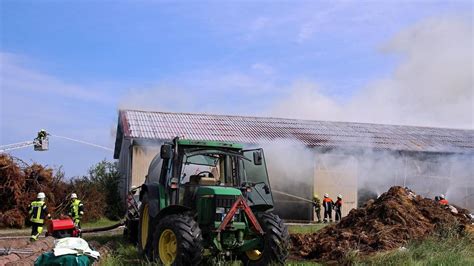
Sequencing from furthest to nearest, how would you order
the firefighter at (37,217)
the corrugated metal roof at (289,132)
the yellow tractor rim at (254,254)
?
the corrugated metal roof at (289,132) < the firefighter at (37,217) < the yellow tractor rim at (254,254)

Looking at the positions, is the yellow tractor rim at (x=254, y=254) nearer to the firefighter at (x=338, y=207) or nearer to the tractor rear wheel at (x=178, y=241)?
the tractor rear wheel at (x=178, y=241)

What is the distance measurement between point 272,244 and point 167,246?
1.84 meters

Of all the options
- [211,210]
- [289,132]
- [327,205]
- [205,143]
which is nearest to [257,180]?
[205,143]

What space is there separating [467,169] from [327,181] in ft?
22.4

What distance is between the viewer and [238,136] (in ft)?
89.2

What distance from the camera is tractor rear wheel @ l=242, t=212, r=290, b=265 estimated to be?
9695 mm

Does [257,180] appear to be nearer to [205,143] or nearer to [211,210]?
[205,143]

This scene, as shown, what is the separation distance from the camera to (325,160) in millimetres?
26812

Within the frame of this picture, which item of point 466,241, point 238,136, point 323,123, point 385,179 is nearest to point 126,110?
point 238,136

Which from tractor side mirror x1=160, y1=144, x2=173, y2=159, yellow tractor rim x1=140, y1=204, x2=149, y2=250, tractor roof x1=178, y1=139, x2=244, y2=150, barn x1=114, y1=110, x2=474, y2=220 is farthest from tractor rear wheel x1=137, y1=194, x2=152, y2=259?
barn x1=114, y1=110, x2=474, y2=220

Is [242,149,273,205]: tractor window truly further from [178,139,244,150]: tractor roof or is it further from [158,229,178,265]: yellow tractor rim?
[158,229,178,265]: yellow tractor rim

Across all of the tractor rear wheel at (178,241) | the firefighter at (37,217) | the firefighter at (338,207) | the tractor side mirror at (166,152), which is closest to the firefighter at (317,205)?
the firefighter at (338,207)

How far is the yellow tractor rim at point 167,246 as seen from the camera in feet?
32.0

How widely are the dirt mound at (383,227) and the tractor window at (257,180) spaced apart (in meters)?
1.96
